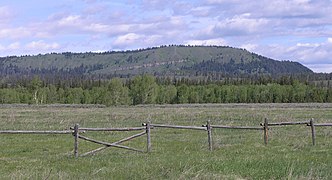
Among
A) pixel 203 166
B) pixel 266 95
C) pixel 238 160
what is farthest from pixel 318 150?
pixel 266 95

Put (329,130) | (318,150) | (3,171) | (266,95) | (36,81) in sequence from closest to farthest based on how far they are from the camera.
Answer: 1. (3,171)
2. (318,150)
3. (329,130)
4. (266,95)
5. (36,81)

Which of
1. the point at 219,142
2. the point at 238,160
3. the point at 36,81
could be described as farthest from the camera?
the point at 36,81

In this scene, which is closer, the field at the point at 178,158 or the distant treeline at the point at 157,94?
the field at the point at 178,158

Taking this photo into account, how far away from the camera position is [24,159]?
59.3 ft

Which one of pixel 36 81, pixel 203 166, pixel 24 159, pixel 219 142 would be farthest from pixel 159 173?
pixel 36 81

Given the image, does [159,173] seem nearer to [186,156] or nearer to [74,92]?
[186,156]

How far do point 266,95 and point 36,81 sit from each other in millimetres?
66769

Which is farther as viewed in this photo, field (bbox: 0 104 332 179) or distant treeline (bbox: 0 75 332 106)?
distant treeline (bbox: 0 75 332 106)

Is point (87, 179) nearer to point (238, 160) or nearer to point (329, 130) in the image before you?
point (238, 160)

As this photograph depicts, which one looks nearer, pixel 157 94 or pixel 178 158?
pixel 178 158

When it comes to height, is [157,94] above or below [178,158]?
above

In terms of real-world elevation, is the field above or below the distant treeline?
below

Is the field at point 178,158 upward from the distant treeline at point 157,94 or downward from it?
downward

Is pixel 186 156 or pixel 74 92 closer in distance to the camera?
pixel 186 156
